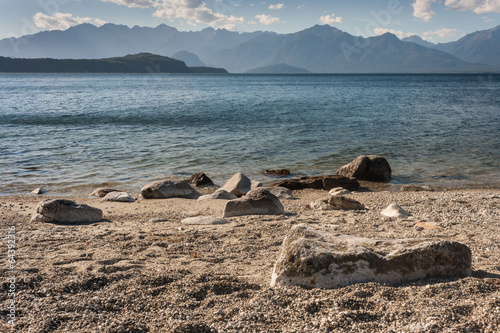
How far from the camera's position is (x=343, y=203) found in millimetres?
8586

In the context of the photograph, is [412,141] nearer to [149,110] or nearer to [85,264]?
[85,264]

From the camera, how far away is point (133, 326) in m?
3.48

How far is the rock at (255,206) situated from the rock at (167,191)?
9.14ft

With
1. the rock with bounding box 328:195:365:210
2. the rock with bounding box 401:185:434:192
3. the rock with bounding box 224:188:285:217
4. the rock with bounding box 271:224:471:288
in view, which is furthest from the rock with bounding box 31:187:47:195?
the rock with bounding box 401:185:434:192

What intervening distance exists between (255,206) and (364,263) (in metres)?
4.00

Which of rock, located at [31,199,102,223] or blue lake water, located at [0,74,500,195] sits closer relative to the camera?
rock, located at [31,199,102,223]

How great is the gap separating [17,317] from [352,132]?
21916 millimetres

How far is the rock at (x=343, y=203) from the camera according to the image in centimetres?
856

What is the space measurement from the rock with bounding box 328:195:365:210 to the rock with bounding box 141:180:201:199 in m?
3.94

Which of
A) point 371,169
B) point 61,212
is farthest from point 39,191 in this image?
point 371,169

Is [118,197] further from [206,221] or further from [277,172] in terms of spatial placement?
[277,172]

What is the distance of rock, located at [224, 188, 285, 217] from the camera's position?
8.02m

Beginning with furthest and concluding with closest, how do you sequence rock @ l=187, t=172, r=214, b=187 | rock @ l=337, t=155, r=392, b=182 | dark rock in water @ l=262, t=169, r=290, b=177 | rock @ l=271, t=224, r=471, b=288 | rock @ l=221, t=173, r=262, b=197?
dark rock in water @ l=262, t=169, r=290, b=177 < rock @ l=337, t=155, r=392, b=182 < rock @ l=187, t=172, r=214, b=187 < rock @ l=221, t=173, r=262, b=197 < rock @ l=271, t=224, r=471, b=288

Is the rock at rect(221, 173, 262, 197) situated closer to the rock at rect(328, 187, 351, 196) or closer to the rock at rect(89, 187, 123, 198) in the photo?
the rock at rect(328, 187, 351, 196)
